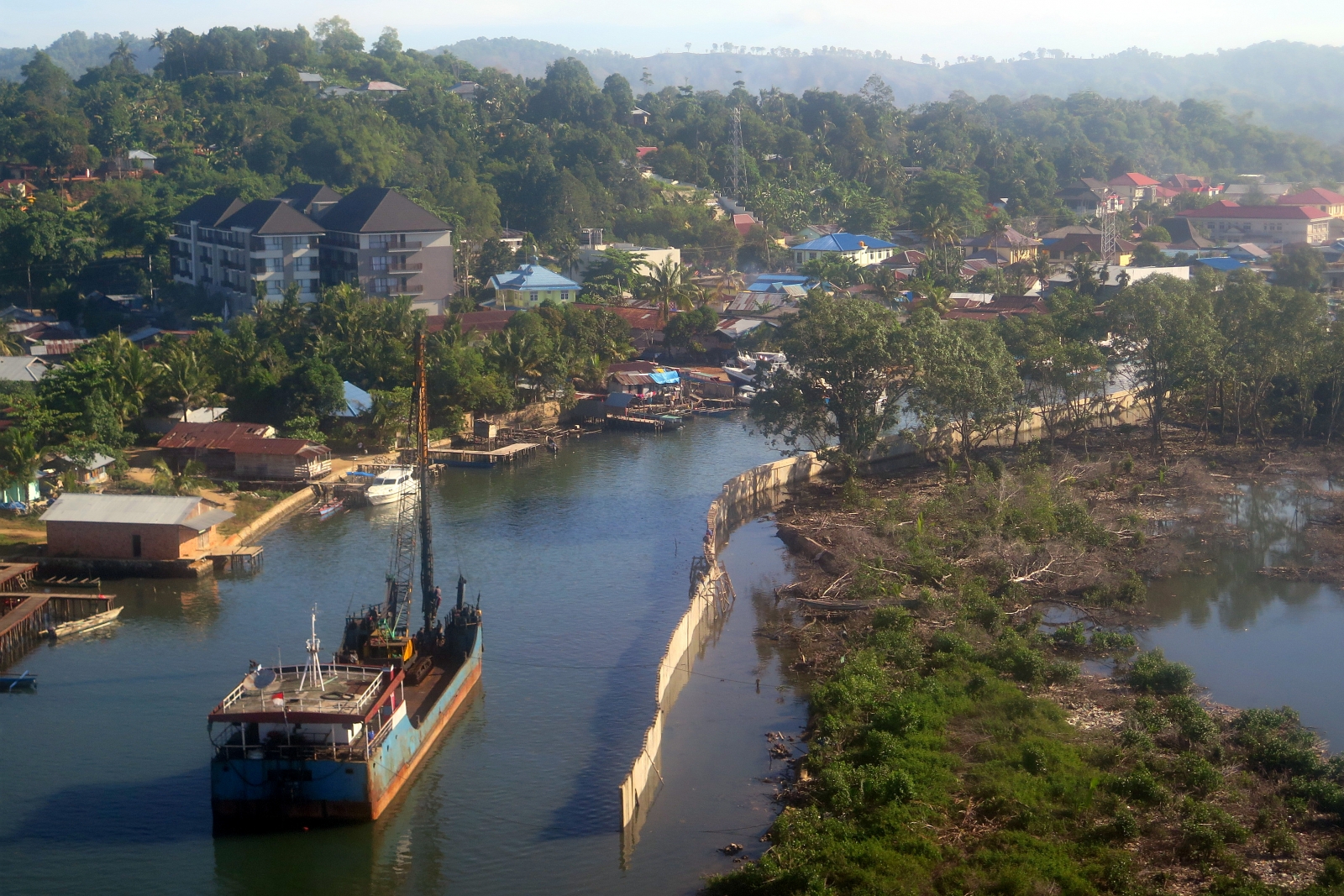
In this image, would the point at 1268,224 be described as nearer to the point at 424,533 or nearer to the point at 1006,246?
the point at 1006,246

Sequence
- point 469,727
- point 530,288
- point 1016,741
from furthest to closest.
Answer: point 530,288, point 469,727, point 1016,741

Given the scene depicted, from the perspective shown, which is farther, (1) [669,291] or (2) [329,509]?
(1) [669,291]

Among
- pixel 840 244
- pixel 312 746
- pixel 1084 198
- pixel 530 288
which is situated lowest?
pixel 312 746

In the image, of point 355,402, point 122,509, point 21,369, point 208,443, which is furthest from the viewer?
point 21,369

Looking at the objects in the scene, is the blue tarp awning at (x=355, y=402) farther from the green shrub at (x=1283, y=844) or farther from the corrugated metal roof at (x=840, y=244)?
the corrugated metal roof at (x=840, y=244)

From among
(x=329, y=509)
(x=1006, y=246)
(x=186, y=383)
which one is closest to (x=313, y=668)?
(x=329, y=509)

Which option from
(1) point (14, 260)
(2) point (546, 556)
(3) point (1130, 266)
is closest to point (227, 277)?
(1) point (14, 260)

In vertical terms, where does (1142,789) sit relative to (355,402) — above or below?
below

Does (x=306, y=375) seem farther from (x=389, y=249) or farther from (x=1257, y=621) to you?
(x=1257, y=621)

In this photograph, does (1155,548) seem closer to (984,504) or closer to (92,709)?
(984,504)
